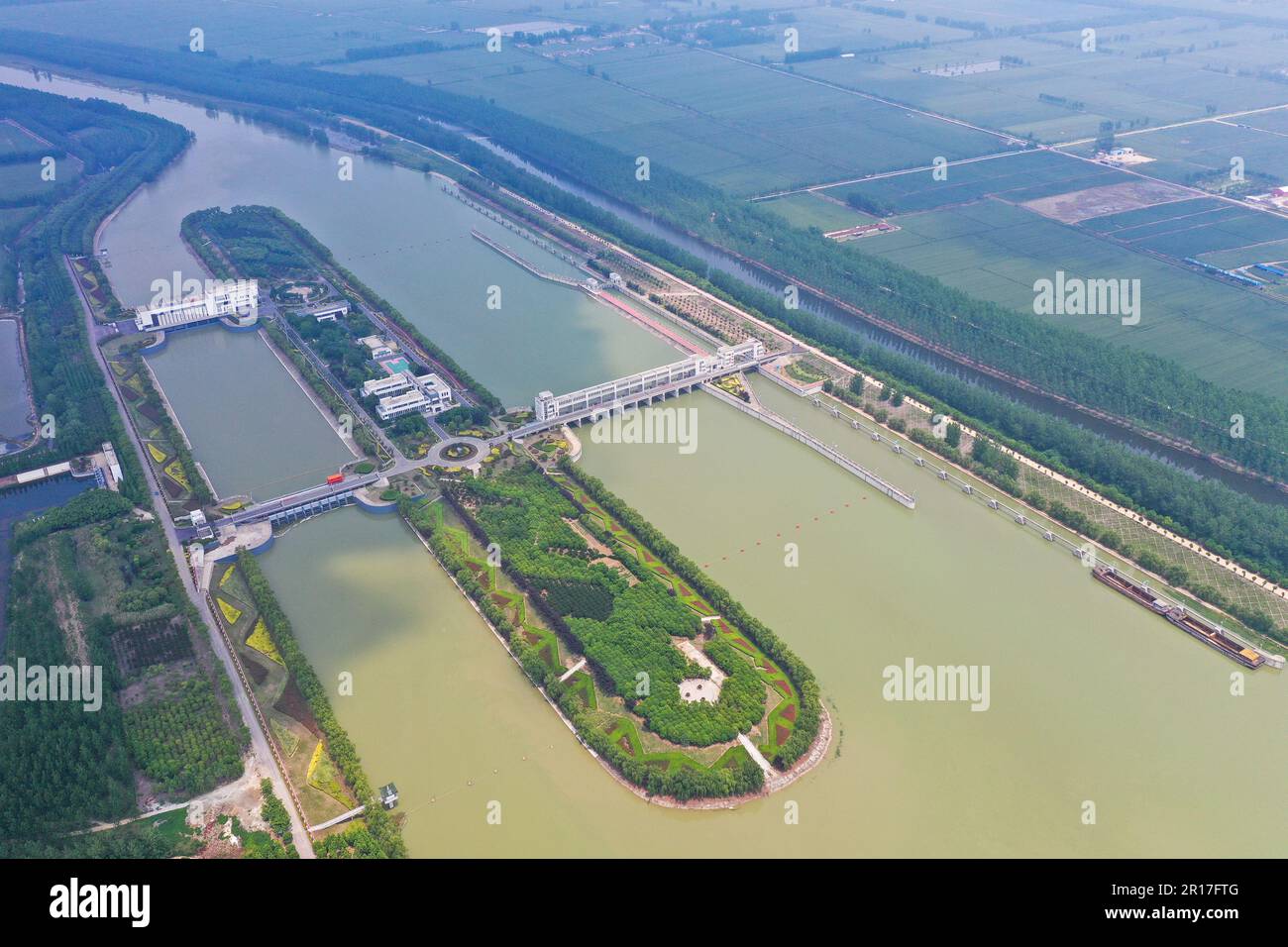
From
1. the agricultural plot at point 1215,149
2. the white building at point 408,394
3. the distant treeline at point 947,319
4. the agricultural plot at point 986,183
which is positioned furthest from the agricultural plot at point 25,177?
the agricultural plot at point 1215,149

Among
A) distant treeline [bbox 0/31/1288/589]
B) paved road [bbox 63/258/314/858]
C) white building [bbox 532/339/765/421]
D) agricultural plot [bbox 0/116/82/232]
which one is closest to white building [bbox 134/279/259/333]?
paved road [bbox 63/258/314/858]

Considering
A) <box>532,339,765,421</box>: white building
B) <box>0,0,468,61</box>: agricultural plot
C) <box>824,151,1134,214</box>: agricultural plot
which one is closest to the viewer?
<box>532,339,765,421</box>: white building

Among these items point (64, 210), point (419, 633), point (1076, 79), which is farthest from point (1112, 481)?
point (1076, 79)

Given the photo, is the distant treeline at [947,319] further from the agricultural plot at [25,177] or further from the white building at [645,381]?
the agricultural plot at [25,177]

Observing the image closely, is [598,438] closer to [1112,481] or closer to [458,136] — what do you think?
[1112,481]

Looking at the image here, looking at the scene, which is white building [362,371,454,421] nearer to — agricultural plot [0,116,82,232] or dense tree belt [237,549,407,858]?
dense tree belt [237,549,407,858]

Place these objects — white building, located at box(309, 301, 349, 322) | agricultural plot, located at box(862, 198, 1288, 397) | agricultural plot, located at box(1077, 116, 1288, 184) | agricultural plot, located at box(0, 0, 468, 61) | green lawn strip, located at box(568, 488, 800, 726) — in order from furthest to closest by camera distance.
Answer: agricultural plot, located at box(0, 0, 468, 61) → agricultural plot, located at box(1077, 116, 1288, 184) → white building, located at box(309, 301, 349, 322) → agricultural plot, located at box(862, 198, 1288, 397) → green lawn strip, located at box(568, 488, 800, 726)
